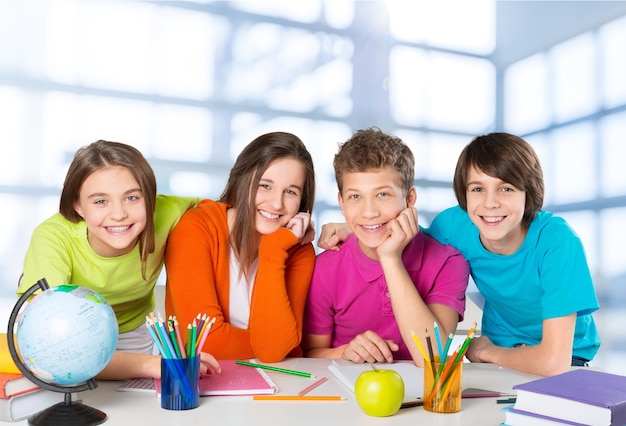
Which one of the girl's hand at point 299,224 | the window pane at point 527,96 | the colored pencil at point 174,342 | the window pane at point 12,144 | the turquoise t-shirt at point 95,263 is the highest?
the window pane at point 527,96

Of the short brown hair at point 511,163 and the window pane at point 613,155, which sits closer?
the short brown hair at point 511,163

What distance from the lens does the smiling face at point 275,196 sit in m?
1.92

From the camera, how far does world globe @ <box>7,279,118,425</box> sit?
41.2 inches

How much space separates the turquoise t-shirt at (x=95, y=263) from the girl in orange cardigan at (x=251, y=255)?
0.07 meters

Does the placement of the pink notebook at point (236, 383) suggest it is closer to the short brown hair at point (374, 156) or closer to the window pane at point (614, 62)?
the short brown hair at point (374, 156)

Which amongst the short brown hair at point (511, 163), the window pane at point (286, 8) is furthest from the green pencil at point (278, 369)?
the window pane at point (286, 8)

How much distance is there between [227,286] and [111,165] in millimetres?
490

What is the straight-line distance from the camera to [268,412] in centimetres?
117

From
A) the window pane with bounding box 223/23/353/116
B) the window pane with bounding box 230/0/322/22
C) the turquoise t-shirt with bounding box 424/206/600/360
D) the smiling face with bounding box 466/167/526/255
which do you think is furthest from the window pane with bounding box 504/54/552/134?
the smiling face with bounding box 466/167/526/255

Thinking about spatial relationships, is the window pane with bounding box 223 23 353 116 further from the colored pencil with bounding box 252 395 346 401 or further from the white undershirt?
the colored pencil with bounding box 252 395 346 401

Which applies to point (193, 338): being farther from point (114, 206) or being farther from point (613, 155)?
point (613, 155)

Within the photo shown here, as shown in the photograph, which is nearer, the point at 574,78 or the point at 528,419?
the point at 528,419

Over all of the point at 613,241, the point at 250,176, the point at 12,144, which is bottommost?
the point at 613,241

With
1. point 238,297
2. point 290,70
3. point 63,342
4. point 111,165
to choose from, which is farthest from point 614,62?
point 63,342
